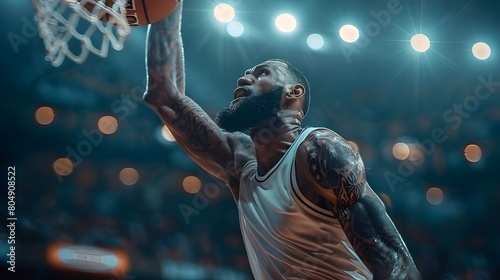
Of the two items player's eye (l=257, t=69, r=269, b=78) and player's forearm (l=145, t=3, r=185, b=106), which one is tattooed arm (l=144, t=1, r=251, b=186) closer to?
player's forearm (l=145, t=3, r=185, b=106)

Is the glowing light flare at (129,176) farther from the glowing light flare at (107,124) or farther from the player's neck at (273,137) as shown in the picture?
the player's neck at (273,137)

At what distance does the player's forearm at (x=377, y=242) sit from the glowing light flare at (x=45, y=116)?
2500mm

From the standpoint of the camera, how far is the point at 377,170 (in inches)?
164

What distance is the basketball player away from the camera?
69.9 inches

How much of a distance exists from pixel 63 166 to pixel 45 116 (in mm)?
309

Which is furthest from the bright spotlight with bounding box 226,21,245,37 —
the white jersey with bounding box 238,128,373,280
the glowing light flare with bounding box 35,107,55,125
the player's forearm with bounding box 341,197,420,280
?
the player's forearm with bounding box 341,197,420,280

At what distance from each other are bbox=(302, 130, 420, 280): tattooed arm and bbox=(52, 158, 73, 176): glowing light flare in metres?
2.29

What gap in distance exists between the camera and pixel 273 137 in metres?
2.23

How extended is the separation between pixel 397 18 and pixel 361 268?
92.5 inches

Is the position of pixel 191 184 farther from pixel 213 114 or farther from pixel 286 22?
pixel 286 22

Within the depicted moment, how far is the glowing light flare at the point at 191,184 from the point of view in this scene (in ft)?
13.4

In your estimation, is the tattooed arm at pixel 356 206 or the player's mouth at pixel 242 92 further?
the player's mouth at pixel 242 92

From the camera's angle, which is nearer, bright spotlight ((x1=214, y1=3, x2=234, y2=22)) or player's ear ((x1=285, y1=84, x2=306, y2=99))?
player's ear ((x1=285, y1=84, x2=306, y2=99))

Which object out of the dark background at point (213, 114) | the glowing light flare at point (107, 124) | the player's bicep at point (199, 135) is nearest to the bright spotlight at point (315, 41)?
the dark background at point (213, 114)
